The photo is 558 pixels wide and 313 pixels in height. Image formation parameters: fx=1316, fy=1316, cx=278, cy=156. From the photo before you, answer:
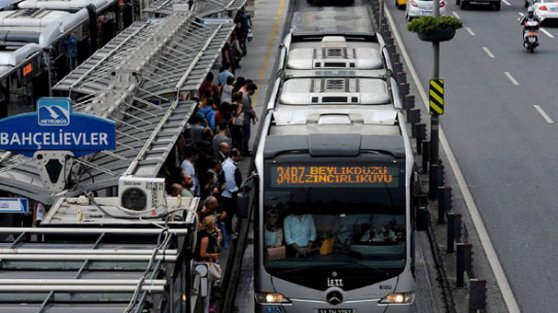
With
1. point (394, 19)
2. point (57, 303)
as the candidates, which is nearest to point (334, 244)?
point (57, 303)

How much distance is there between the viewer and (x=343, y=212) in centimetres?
1648

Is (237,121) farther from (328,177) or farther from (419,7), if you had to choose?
(419,7)

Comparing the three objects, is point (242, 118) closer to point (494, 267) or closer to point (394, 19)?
point (494, 267)

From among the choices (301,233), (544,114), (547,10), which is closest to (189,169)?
(301,233)

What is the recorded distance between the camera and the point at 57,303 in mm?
9430

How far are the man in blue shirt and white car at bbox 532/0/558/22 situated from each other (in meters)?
35.0

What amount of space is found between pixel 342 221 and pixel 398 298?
3.95 ft

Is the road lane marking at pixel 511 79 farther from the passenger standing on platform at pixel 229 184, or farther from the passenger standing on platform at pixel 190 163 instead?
the passenger standing on platform at pixel 190 163

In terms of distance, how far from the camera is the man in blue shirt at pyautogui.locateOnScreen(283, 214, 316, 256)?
54.0 feet

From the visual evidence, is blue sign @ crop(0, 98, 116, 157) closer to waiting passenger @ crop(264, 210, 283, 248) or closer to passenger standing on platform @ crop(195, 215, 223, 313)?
passenger standing on platform @ crop(195, 215, 223, 313)

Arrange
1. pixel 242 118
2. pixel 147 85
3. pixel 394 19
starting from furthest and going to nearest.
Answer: pixel 394 19 < pixel 242 118 < pixel 147 85

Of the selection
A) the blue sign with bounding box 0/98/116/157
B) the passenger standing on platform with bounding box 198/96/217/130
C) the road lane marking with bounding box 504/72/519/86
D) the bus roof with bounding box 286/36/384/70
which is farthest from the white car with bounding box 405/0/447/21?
the blue sign with bounding box 0/98/116/157

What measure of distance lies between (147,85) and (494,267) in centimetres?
613

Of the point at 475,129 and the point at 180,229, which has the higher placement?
the point at 180,229
